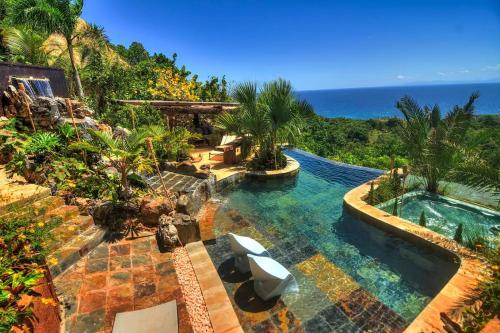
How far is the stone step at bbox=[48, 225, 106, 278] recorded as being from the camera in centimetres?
439

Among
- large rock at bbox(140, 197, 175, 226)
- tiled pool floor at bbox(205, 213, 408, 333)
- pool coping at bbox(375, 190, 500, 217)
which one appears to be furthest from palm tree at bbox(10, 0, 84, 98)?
pool coping at bbox(375, 190, 500, 217)

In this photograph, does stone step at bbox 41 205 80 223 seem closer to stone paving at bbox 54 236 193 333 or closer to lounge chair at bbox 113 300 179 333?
stone paving at bbox 54 236 193 333

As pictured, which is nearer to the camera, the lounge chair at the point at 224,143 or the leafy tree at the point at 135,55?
the lounge chair at the point at 224,143

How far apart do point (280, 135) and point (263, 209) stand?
414 cm

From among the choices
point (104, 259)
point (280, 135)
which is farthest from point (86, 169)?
point (280, 135)

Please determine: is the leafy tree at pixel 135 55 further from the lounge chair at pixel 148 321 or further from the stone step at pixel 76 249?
the lounge chair at pixel 148 321

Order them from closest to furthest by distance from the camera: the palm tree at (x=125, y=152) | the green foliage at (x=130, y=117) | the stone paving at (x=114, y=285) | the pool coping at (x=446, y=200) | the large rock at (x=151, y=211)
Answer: the stone paving at (x=114, y=285) < the palm tree at (x=125, y=152) < the large rock at (x=151, y=211) < the pool coping at (x=446, y=200) < the green foliage at (x=130, y=117)

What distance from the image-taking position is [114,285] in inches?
170

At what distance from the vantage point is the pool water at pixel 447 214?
610cm

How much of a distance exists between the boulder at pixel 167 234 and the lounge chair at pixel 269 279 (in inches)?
84.5

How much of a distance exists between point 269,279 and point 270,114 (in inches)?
297

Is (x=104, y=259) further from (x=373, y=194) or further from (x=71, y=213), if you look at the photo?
(x=373, y=194)

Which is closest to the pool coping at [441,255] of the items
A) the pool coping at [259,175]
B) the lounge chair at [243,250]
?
the lounge chair at [243,250]

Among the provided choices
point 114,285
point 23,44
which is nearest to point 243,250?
point 114,285
